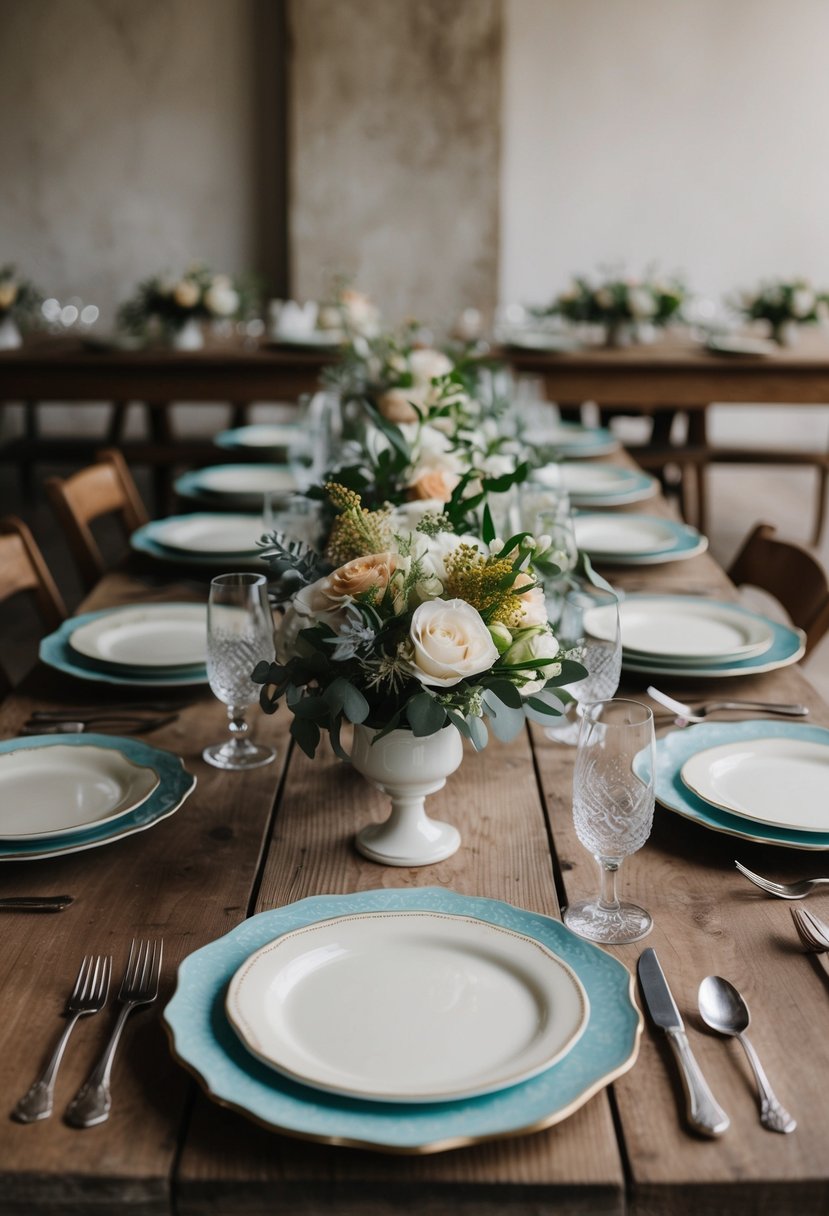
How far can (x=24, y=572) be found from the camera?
2170mm

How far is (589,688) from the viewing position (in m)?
1.46

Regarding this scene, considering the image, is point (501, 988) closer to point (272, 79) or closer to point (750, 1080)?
point (750, 1080)

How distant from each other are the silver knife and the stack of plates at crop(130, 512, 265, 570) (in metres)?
1.24

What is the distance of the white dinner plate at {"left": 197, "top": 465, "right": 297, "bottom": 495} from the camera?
2.75 metres

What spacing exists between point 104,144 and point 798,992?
268 inches

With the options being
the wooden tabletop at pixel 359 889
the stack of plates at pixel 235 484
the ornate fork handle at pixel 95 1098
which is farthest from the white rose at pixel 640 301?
the ornate fork handle at pixel 95 1098

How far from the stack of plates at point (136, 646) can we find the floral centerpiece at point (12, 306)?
2819mm

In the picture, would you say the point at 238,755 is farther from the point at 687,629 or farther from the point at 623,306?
the point at 623,306

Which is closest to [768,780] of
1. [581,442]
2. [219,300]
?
[581,442]

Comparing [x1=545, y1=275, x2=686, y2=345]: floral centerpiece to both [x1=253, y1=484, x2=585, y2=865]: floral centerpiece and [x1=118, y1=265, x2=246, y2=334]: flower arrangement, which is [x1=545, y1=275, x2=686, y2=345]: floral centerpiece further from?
[x1=253, y1=484, x2=585, y2=865]: floral centerpiece

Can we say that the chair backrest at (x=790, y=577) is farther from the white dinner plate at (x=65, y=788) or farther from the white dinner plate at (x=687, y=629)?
the white dinner plate at (x=65, y=788)

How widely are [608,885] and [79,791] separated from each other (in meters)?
0.59

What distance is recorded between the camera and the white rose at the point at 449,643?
1048 mm

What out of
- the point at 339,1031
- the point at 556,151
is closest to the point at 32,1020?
the point at 339,1031
